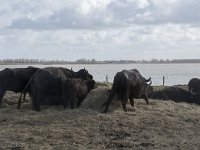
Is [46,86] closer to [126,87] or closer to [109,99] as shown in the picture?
[109,99]

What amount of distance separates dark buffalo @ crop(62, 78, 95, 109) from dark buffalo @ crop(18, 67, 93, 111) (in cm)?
57

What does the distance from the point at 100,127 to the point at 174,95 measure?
10.8m

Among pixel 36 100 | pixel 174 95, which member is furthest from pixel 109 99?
pixel 174 95

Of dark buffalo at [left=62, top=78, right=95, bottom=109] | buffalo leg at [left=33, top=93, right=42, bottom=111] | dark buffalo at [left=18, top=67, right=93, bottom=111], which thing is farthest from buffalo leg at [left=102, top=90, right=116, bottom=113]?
buffalo leg at [left=33, top=93, right=42, bottom=111]

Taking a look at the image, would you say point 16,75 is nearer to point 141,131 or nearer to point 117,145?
point 141,131

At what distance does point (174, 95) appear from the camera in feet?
82.8

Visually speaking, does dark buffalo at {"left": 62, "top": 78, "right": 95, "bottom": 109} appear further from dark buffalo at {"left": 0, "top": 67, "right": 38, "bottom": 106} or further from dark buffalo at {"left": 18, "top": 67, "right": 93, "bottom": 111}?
dark buffalo at {"left": 0, "top": 67, "right": 38, "bottom": 106}

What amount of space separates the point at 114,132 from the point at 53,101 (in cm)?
593

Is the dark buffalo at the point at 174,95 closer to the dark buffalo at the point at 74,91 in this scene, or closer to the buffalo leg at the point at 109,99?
the dark buffalo at the point at 74,91

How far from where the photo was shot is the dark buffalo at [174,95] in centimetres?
2484

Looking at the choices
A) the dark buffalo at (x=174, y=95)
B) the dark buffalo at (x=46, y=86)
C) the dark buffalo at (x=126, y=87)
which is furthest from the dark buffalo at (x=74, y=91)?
the dark buffalo at (x=174, y=95)

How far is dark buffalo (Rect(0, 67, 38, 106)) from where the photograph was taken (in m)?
20.2

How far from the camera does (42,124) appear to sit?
610 inches

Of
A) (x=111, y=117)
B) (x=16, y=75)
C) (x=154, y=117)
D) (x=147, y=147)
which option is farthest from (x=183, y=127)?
(x=16, y=75)
